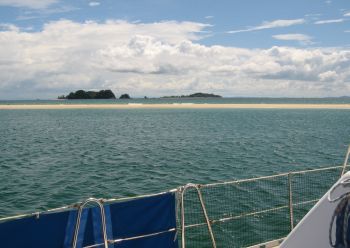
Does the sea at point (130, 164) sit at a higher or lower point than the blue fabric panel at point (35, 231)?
lower

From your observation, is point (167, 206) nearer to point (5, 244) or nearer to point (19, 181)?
point (5, 244)

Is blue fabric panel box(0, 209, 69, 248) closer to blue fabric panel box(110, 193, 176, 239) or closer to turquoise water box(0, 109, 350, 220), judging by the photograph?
blue fabric panel box(110, 193, 176, 239)

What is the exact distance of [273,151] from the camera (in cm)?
3819

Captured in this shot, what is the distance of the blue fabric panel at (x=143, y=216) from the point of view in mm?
6703

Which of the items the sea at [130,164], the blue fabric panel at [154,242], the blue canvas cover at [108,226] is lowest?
the sea at [130,164]

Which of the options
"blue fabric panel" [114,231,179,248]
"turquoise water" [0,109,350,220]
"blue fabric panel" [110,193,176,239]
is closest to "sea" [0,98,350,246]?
"turquoise water" [0,109,350,220]

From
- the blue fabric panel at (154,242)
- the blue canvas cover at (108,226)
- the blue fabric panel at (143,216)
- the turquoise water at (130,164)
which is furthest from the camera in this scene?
the turquoise water at (130,164)

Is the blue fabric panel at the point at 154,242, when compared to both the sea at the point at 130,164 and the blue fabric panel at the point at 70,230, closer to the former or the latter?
the blue fabric panel at the point at 70,230

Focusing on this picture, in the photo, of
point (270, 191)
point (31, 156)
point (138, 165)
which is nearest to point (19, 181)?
point (138, 165)

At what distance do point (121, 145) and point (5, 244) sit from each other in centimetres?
3914

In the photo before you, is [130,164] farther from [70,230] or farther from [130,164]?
[70,230]

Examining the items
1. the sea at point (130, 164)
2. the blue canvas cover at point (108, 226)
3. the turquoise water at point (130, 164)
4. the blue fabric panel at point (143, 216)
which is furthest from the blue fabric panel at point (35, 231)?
the turquoise water at point (130, 164)

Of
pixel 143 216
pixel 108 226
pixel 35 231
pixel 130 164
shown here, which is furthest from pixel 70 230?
pixel 130 164

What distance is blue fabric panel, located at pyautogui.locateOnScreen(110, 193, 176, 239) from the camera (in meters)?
6.70
